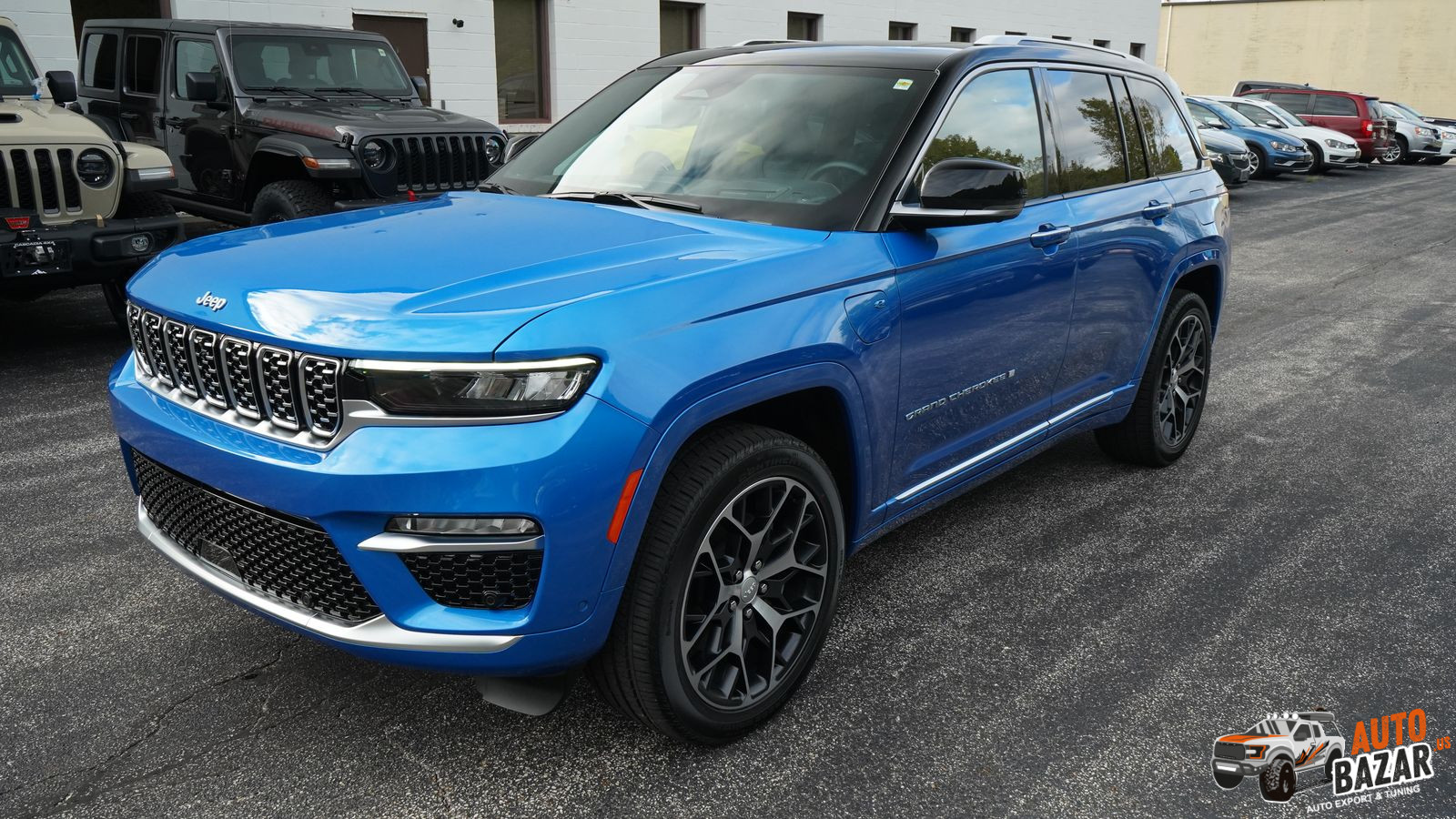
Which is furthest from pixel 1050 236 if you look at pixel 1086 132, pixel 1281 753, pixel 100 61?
pixel 100 61

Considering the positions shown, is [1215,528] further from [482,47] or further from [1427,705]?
[482,47]

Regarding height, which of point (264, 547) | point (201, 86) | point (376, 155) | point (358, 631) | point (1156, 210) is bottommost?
point (358, 631)

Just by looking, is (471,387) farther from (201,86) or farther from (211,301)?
(201,86)

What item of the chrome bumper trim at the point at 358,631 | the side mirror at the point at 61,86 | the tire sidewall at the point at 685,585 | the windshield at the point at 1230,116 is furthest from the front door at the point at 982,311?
the windshield at the point at 1230,116

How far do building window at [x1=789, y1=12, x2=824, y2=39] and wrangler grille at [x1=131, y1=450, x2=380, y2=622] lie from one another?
66.3 ft

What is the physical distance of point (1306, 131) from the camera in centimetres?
2373

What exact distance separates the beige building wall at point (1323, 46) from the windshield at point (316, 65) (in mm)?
49449

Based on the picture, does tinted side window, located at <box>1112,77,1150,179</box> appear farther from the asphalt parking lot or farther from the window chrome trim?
the asphalt parking lot

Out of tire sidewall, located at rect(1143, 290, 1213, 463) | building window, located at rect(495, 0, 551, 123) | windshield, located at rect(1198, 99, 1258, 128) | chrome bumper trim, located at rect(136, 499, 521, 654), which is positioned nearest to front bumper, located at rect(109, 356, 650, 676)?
chrome bumper trim, located at rect(136, 499, 521, 654)

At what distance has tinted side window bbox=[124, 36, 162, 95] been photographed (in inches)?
382

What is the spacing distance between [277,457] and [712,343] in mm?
999

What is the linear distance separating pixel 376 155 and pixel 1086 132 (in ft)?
19.2

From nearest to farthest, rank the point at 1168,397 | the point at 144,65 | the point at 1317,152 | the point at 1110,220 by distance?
1. the point at 1110,220
2. the point at 1168,397
3. the point at 144,65
4. the point at 1317,152

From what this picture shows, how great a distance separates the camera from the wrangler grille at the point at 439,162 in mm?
8742
